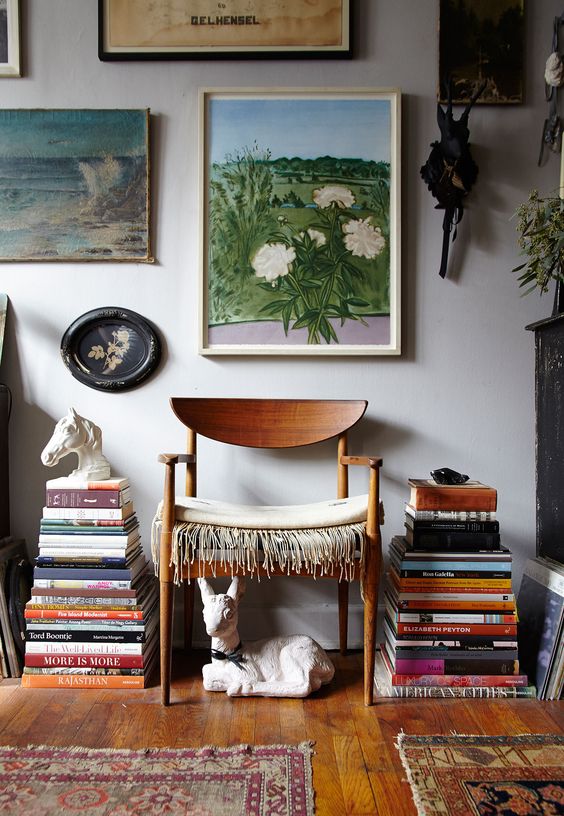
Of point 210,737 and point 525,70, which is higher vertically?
point 525,70

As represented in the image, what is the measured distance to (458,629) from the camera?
184 centimetres

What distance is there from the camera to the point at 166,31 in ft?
7.24

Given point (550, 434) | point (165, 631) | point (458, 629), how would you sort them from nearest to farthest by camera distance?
point (165, 631)
point (458, 629)
point (550, 434)

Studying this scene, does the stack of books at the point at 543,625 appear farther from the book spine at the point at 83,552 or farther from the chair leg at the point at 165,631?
the book spine at the point at 83,552

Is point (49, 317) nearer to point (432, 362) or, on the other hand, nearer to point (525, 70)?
point (432, 362)

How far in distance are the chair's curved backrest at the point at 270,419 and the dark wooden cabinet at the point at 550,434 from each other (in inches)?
24.5

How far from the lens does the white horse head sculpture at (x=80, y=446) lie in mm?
1924

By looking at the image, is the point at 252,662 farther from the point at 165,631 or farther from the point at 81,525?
the point at 81,525

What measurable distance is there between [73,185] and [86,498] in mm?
1092

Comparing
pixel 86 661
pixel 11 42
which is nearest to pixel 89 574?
pixel 86 661

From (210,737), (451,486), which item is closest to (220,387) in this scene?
(451,486)

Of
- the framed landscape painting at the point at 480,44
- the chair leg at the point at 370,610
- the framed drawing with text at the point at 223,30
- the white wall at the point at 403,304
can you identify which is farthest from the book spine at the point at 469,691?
the framed drawing with text at the point at 223,30

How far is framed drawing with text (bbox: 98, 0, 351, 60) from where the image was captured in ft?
7.19

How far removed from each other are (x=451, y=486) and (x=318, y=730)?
2.53ft
